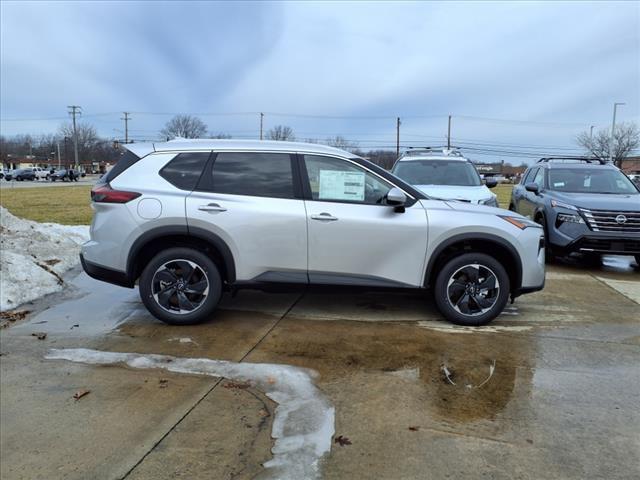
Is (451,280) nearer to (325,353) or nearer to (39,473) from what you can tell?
(325,353)

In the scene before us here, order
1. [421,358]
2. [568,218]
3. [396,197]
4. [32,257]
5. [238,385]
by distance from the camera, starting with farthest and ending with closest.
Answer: [568,218], [32,257], [396,197], [421,358], [238,385]

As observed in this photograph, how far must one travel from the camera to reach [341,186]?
5113 mm

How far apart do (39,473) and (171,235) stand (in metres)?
2.60

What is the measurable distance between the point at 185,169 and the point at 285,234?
4.01 feet

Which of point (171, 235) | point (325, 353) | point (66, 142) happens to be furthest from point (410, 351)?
point (66, 142)

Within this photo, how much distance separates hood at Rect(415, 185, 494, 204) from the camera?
8.27m

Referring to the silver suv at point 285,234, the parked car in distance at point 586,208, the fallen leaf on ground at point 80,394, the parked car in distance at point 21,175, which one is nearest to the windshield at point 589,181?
the parked car in distance at point 586,208

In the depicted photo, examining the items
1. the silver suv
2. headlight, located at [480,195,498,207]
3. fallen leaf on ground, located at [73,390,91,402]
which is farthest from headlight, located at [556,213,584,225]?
fallen leaf on ground, located at [73,390,91,402]

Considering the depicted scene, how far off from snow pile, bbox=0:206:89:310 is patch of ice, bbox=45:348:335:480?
2032 mm

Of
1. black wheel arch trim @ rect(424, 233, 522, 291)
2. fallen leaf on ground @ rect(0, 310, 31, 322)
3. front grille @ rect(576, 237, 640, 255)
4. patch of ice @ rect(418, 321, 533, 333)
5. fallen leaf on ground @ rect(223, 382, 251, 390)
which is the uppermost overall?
black wheel arch trim @ rect(424, 233, 522, 291)

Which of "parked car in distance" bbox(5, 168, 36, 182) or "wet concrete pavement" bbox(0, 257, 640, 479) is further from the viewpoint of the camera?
"parked car in distance" bbox(5, 168, 36, 182)

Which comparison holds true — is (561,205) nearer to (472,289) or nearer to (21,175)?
(472,289)

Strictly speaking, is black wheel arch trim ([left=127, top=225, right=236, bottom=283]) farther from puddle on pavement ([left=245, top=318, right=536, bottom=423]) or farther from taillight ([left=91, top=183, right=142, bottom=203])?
puddle on pavement ([left=245, top=318, right=536, bottom=423])

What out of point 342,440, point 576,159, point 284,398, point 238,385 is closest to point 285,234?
point 238,385
